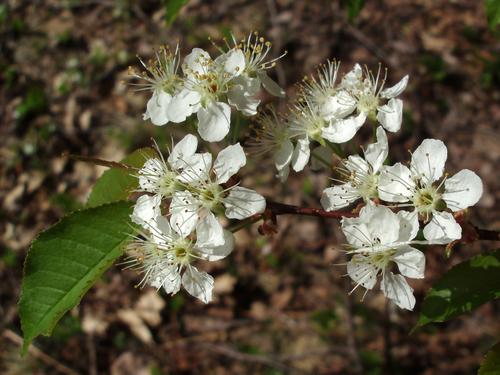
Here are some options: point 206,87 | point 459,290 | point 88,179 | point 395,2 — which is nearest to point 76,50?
point 88,179

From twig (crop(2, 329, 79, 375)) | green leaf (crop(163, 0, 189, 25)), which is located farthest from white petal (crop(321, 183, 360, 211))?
twig (crop(2, 329, 79, 375))

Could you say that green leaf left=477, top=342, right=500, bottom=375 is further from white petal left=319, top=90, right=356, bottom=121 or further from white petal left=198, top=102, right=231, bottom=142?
white petal left=198, top=102, right=231, bottom=142

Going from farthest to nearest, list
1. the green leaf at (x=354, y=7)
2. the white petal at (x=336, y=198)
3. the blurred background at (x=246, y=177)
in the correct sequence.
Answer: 1. the blurred background at (x=246, y=177)
2. the green leaf at (x=354, y=7)
3. the white petal at (x=336, y=198)

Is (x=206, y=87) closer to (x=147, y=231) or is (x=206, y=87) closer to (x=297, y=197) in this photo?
(x=147, y=231)

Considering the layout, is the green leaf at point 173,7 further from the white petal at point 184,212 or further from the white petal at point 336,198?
the white petal at point 336,198

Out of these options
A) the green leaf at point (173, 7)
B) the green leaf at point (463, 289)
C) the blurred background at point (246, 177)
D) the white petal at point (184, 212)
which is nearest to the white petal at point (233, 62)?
the green leaf at point (173, 7)

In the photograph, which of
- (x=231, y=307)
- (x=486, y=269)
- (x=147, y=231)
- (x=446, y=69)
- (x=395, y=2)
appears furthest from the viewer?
(x=395, y=2)
